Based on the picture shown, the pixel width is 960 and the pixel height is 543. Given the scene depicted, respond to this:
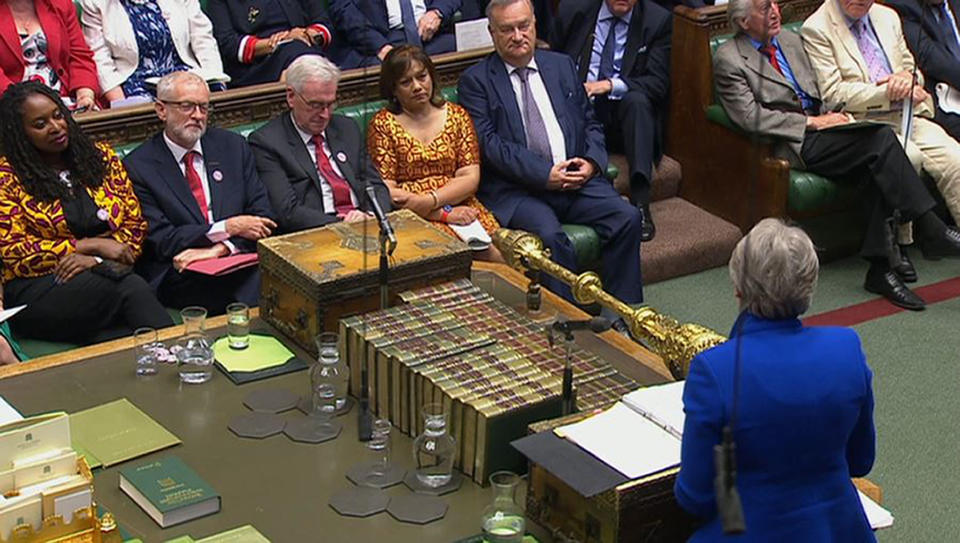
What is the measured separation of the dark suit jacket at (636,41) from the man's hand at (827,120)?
0.69 m

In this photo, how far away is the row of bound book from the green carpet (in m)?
1.33

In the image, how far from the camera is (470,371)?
3.47 meters

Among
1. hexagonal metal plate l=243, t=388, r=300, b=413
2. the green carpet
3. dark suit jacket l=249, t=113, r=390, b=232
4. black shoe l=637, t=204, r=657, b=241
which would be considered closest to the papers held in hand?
dark suit jacket l=249, t=113, r=390, b=232

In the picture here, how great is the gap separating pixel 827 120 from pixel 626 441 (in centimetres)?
360

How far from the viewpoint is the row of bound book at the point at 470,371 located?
Answer: 130 inches

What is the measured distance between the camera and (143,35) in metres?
6.00

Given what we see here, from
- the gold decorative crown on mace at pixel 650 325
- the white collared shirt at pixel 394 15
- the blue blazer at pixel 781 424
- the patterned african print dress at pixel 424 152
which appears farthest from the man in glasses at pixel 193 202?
the blue blazer at pixel 781 424

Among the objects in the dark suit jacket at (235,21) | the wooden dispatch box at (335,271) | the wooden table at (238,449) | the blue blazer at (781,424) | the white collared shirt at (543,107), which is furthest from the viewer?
the dark suit jacket at (235,21)

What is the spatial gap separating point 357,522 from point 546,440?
0.44 m

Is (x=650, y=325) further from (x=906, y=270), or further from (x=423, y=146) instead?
(x=906, y=270)

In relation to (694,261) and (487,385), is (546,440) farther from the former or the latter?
(694,261)

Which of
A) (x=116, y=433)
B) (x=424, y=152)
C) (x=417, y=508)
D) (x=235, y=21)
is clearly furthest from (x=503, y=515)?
(x=235, y=21)

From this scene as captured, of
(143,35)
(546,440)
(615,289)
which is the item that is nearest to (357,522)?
(546,440)

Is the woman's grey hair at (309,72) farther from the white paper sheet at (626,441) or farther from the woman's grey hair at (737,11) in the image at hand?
the white paper sheet at (626,441)
